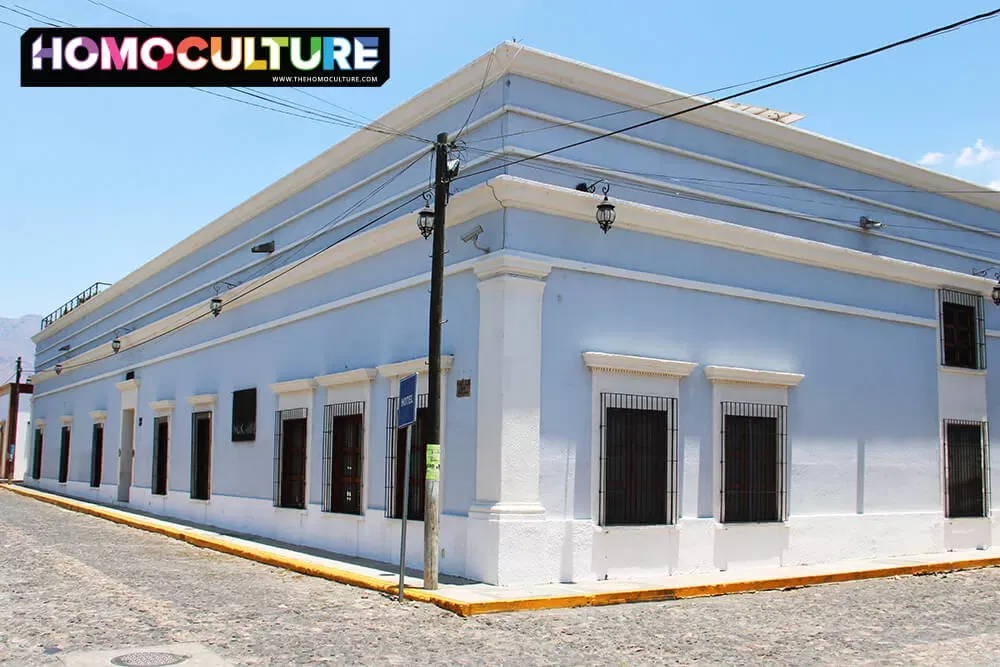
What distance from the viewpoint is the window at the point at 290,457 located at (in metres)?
17.1

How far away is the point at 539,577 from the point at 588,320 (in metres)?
3.07

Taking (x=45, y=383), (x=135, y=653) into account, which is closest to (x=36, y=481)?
(x=45, y=383)

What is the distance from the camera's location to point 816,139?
15.6m

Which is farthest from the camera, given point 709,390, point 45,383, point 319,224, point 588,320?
point 45,383

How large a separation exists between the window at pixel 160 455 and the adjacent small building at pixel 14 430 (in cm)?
2347

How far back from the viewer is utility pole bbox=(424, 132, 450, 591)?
11539 mm

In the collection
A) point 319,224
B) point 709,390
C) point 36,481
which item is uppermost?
point 319,224

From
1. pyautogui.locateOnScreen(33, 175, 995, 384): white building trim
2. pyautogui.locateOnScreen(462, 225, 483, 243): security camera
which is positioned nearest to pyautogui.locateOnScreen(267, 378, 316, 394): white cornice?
pyautogui.locateOnScreen(33, 175, 995, 384): white building trim

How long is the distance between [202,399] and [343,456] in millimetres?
6683

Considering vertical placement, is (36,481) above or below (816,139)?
below

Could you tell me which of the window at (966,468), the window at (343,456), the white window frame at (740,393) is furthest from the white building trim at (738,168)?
the window at (343,456)

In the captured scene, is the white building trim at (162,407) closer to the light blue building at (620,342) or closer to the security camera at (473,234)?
the light blue building at (620,342)

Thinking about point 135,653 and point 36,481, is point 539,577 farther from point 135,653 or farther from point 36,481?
point 36,481

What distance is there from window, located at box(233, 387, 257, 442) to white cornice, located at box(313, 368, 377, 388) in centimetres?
296
